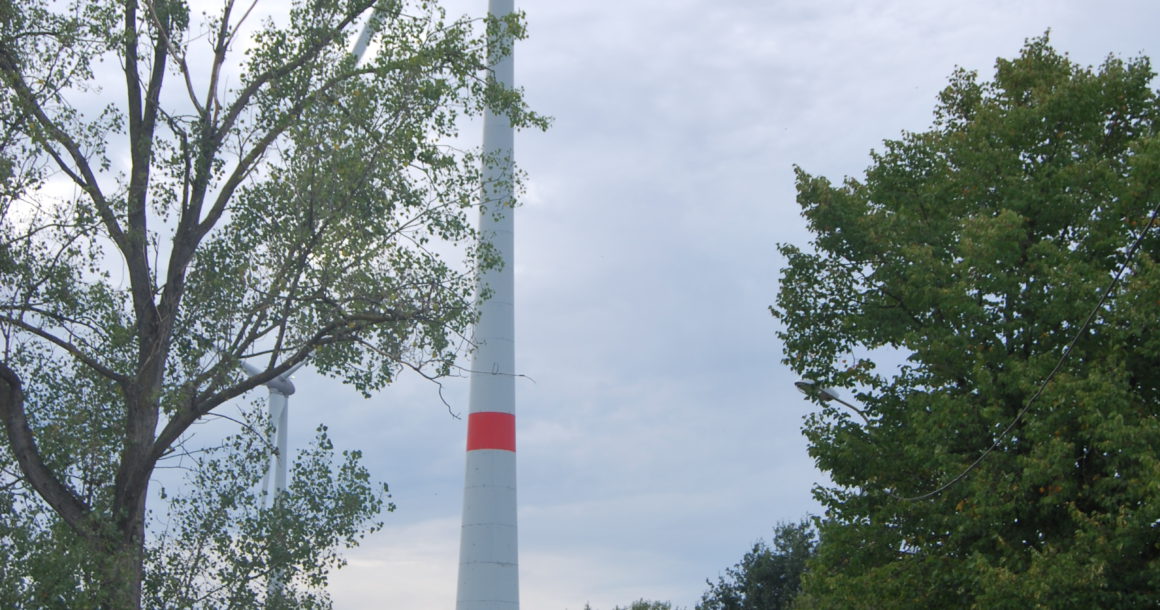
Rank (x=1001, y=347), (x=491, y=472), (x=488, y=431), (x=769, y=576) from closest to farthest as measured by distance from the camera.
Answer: (x=1001, y=347) → (x=491, y=472) → (x=488, y=431) → (x=769, y=576)

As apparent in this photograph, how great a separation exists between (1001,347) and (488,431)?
56.9 feet

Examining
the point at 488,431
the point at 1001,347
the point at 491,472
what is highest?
the point at 488,431

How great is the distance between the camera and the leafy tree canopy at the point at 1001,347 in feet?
61.7

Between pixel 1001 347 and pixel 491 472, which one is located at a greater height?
pixel 491 472

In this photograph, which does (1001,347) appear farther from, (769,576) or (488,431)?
(769,576)

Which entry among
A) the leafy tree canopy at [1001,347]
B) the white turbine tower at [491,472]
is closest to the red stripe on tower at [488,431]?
the white turbine tower at [491,472]

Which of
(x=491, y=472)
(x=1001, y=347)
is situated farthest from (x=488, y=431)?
(x=1001, y=347)

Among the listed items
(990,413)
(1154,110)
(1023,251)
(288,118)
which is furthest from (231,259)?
(1154,110)

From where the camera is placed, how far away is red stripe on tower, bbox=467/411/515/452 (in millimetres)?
35594

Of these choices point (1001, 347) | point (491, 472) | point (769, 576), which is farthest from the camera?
point (769, 576)

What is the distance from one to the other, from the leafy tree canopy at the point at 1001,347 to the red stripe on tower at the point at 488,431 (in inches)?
517

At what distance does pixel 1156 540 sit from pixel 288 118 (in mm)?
13762

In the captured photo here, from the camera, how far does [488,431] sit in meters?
35.6

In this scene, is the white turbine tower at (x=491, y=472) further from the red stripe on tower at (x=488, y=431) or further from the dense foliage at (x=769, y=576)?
the dense foliage at (x=769, y=576)
